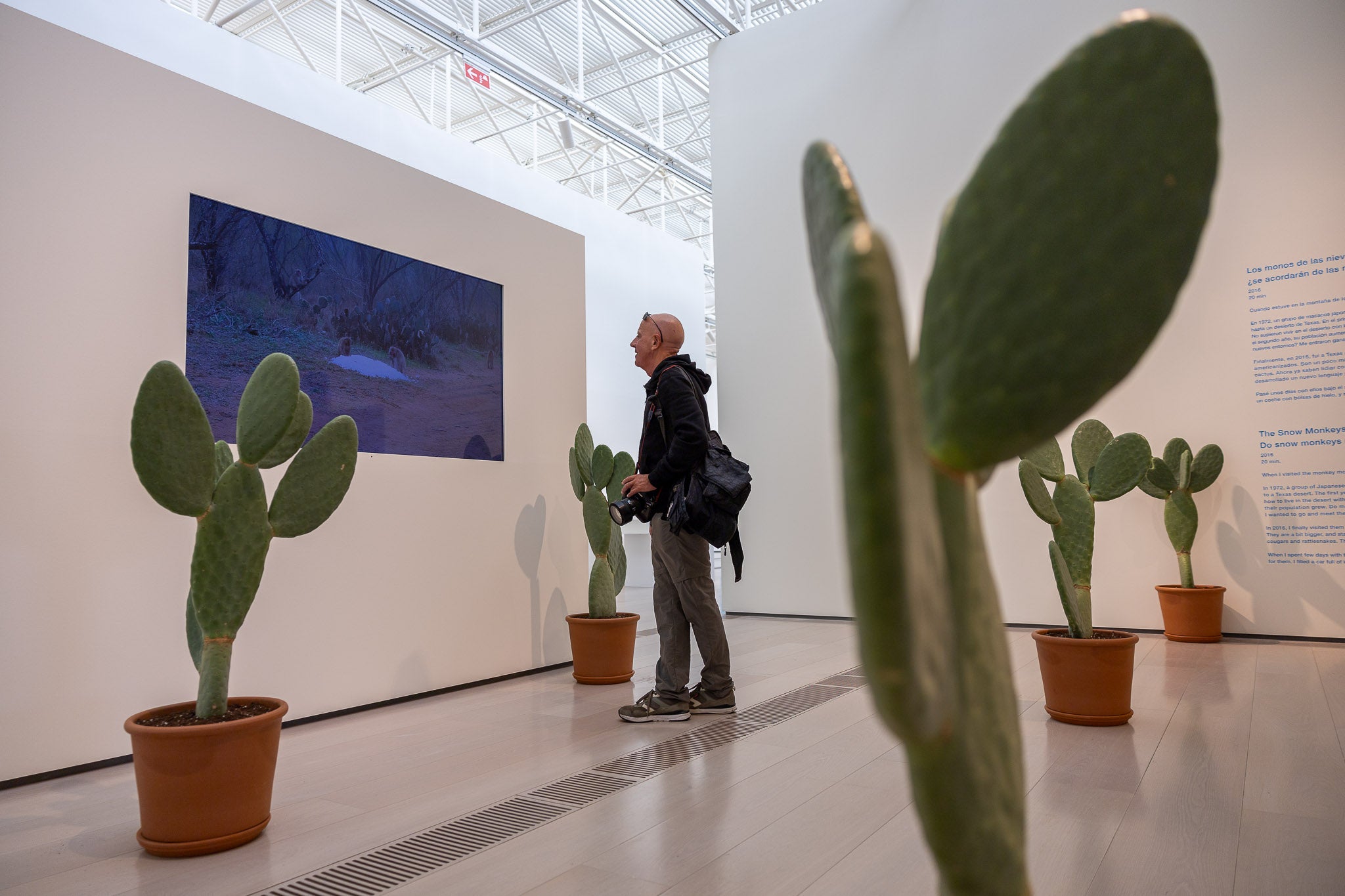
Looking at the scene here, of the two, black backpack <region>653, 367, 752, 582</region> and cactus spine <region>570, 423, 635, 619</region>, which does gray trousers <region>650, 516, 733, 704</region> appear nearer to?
black backpack <region>653, 367, 752, 582</region>

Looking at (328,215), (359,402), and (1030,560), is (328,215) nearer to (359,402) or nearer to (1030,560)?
(359,402)

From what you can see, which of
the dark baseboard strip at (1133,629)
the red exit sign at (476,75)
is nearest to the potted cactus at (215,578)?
the dark baseboard strip at (1133,629)

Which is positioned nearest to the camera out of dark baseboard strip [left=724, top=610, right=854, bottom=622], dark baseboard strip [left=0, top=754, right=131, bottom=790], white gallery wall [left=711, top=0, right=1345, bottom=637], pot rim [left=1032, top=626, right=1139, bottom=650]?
dark baseboard strip [left=0, top=754, right=131, bottom=790]

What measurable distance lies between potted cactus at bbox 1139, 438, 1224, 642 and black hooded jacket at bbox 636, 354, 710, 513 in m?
2.52

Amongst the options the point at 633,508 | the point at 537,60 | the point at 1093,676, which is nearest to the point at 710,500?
the point at 633,508

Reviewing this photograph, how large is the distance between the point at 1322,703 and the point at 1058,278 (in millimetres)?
3039

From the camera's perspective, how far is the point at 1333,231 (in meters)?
4.01

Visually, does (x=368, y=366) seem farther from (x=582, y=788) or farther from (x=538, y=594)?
(x=582, y=788)

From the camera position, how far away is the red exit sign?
7.15 m

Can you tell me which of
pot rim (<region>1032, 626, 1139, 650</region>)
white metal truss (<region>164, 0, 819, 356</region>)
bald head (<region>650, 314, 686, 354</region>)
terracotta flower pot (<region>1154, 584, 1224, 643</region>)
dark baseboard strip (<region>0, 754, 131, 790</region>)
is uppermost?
white metal truss (<region>164, 0, 819, 356</region>)

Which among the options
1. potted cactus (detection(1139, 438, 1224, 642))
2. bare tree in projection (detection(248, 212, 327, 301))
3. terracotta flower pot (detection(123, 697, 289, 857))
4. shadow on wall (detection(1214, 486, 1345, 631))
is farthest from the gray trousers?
shadow on wall (detection(1214, 486, 1345, 631))

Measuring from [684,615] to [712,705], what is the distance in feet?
1.08

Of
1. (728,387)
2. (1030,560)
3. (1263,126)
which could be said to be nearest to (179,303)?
(728,387)

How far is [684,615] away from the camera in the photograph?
2.88 m
